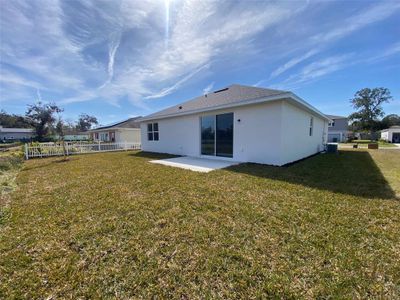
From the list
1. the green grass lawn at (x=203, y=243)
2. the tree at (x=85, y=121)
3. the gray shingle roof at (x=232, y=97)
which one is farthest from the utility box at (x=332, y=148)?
the tree at (x=85, y=121)

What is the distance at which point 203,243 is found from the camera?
246cm

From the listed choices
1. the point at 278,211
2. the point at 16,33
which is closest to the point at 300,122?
the point at 278,211

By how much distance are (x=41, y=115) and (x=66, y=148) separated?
33.0 meters

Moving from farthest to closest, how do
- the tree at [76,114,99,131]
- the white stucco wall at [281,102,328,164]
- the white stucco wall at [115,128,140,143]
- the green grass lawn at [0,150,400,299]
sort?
the tree at [76,114,99,131], the white stucco wall at [115,128,140,143], the white stucco wall at [281,102,328,164], the green grass lawn at [0,150,400,299]

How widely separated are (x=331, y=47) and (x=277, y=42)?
2.66m

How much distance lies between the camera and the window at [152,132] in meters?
13.7

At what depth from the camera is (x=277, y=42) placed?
8.62 meters

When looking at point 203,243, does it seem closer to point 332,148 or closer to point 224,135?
point 224,135

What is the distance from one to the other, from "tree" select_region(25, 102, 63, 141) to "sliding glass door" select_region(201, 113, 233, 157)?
38.1 meters

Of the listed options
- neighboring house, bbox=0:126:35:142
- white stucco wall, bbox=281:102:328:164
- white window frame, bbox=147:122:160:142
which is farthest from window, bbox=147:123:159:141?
neighboring house, bbox=0:126:35:142

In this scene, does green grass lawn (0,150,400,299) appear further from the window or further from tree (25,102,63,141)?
tree (25,102,63,141)

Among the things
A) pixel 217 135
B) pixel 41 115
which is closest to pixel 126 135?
pixel 217 135

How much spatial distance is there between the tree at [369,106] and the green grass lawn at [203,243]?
48.6 m

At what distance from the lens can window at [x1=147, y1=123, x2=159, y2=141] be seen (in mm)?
13672
